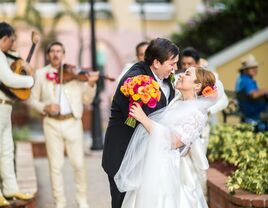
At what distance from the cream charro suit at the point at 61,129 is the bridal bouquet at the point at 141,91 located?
9.18ft

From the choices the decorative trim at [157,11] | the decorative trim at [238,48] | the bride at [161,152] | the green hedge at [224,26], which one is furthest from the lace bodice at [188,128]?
the decorative trim at [157,11]

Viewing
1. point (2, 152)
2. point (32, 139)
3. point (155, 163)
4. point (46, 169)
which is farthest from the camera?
point (32, 139)

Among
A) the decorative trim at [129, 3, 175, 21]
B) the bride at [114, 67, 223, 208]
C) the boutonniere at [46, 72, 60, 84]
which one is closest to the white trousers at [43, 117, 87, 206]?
the boutonniere at [46, 72, 60, 84]

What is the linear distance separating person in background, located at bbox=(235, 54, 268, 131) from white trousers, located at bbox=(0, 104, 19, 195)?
4.64 meters

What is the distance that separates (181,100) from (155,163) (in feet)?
1.98

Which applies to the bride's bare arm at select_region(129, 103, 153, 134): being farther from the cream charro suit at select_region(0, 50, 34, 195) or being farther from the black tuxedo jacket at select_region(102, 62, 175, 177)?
the cream charro suit at select_region(0, 50, 34, 195)

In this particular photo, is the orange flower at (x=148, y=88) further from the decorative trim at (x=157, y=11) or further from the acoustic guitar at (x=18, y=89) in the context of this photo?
the decorative trim at (x=157, y=11)

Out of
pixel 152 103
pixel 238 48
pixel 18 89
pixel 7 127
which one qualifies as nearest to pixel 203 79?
pixel 152 103

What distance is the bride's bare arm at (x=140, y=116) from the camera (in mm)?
6426

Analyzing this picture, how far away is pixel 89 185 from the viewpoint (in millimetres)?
11203

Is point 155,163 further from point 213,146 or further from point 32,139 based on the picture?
point 32,139

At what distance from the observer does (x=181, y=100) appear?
6895 mm

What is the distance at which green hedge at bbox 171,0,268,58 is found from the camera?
55.6ft

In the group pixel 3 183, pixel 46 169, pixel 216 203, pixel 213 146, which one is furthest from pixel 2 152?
pixel 46 169
